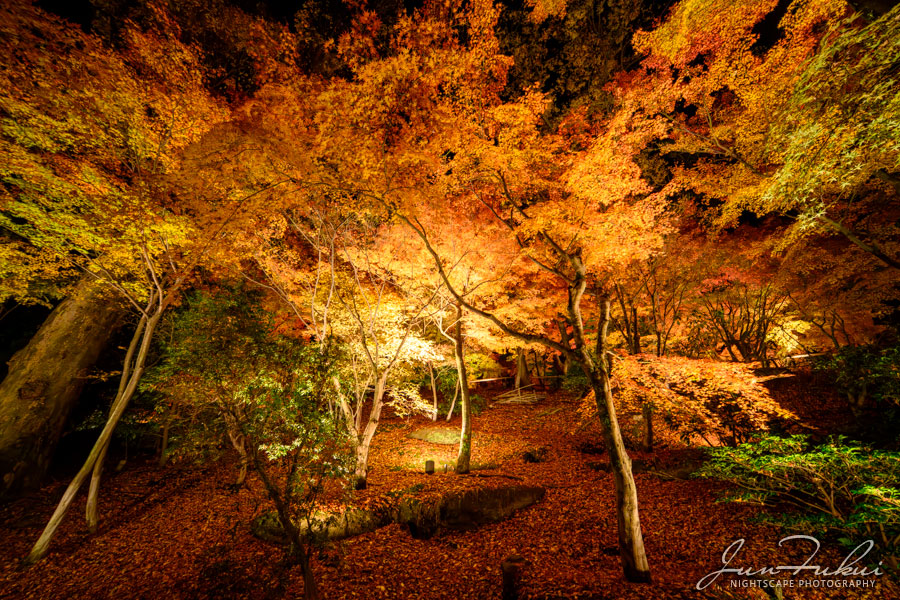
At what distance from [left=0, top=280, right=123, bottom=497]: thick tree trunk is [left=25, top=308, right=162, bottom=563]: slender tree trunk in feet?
10.6

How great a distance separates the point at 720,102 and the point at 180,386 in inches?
648

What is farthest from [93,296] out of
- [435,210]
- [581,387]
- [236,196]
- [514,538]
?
[581,387]

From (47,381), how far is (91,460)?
14.9ft

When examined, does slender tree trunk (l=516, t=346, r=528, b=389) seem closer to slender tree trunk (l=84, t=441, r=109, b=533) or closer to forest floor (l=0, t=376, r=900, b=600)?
forest floor (l=0, t=376, r=900, b=600)

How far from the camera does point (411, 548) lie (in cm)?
629

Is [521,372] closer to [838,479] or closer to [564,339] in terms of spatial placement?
[564,339]

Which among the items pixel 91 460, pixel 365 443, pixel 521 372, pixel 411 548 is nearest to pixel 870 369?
pixel 411 548

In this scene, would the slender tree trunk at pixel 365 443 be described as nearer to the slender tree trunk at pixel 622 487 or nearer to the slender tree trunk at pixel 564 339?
the slender tree trunk at pixel 622 487

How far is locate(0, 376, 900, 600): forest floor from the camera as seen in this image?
494 cm

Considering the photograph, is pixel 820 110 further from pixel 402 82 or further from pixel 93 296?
pixel 93 296

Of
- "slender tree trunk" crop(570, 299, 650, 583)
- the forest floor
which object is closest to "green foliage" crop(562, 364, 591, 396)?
the forest floor

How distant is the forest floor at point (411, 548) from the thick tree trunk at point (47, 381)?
1050 mm

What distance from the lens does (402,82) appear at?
827 cm

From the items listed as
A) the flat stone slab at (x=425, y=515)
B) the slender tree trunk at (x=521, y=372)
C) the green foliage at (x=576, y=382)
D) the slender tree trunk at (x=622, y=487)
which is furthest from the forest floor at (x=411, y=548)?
the slender tree trunk at (x=521, y=372)
